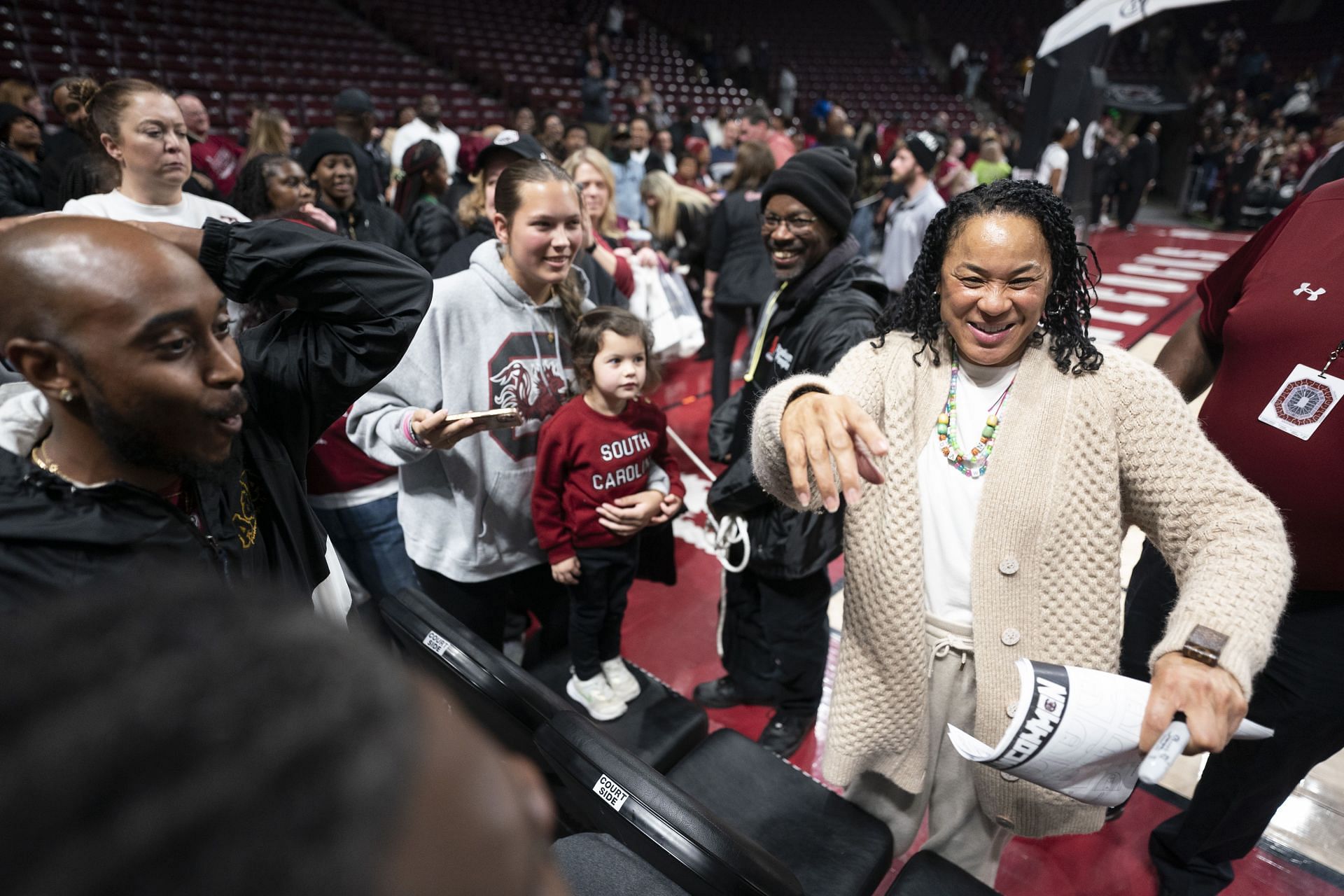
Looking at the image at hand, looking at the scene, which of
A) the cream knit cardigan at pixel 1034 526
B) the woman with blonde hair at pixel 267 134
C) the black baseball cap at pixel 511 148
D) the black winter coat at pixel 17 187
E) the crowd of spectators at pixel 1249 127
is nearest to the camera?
the cream knit cardigan at pixel 1034 526

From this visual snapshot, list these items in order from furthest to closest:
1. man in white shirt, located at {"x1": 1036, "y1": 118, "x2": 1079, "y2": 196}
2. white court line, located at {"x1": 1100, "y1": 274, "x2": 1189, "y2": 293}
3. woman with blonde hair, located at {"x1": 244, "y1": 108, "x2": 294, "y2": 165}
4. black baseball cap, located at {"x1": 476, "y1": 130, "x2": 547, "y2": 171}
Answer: white court line, located at {"x1": 1100, "y1": 274, "x2": 1189, "y2": 293} → man in white shirt, located at {"x1": 1036, "y1": 118, "x2": 1079, "y2": 196} → woman with blonde hair, located at {"x1": 244, "y1": 108, "x2": 294, "y2": 165} → black baseball cap, located at {"x1": 476, "y1": 130, "x2": 547, "y2": 171}

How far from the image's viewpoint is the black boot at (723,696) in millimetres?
2471

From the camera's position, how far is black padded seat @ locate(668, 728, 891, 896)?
143cm

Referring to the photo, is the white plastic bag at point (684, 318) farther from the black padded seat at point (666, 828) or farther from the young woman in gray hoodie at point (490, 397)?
the black padded seat at point (666, 828)

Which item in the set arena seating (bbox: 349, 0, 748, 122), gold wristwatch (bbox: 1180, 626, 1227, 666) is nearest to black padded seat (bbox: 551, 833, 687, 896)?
gold wristwatch (bbox: 1180, 626, 1227, 666)

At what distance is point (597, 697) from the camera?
2160mm

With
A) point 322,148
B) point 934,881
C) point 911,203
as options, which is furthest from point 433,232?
point 934,881

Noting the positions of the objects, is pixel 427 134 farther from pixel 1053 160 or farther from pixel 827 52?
pixel 827 52

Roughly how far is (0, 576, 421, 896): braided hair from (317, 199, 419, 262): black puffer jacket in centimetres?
309

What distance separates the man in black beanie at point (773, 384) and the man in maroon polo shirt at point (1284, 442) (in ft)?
2.51

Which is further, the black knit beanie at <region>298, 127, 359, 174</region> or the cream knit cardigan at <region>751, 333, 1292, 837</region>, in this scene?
the black knit beanie at <region>298, 127, 359, 174</region>

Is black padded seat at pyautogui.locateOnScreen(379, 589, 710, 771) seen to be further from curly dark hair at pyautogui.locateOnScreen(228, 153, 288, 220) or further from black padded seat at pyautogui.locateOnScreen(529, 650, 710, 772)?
curly dark hair at pyautogui.locateOnScreen(228, 153, 288, 220)

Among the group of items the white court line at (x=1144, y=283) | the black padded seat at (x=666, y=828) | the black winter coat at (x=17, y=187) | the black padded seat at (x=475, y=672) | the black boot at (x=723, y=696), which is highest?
the black winter coat at (x=17, y=187)

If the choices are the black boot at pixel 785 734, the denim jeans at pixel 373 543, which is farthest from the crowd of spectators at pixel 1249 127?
the denim jeans at pixel 373 543
